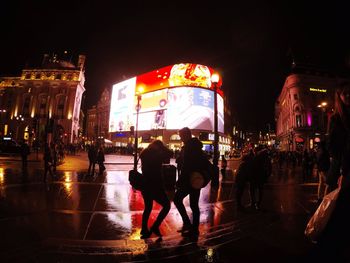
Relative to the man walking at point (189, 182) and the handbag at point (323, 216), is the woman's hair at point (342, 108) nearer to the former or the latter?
the handbag at point (323, 216)

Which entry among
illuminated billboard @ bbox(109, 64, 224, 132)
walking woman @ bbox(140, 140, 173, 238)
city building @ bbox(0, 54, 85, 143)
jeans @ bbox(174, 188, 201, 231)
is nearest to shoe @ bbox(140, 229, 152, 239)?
walking woman @ bbox(140, 140, 173, 238)

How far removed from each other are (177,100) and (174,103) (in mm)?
802

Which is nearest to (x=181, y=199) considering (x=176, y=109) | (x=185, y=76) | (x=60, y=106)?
(x=176, y=109)

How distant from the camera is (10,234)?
3951 mm

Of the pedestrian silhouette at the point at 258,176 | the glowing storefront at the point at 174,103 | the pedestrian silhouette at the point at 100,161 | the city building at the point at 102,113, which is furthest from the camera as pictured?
the city building at the point at 102,113

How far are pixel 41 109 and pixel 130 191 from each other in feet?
229

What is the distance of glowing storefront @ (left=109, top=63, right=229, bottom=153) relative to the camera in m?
46.1

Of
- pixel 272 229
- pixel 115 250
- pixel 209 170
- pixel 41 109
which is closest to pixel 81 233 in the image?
pixel 115 250

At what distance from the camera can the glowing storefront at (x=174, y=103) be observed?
46094 mm

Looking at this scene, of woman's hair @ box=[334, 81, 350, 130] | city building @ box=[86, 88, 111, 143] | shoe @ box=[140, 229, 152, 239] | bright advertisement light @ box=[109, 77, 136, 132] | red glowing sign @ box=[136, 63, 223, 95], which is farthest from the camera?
city building @ box=[86, 88, 111, 143]

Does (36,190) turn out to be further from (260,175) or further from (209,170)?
(260,175)

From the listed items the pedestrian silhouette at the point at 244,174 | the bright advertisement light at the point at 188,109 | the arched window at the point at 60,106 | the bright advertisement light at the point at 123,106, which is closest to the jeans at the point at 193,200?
the pedestrian silhouette at the point at 244,174

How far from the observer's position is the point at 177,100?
152 ft

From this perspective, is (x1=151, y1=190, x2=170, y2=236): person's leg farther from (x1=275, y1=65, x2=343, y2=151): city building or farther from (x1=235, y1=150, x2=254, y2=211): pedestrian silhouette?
(x1=275, y1=65, x2=343, y2=151): city building
